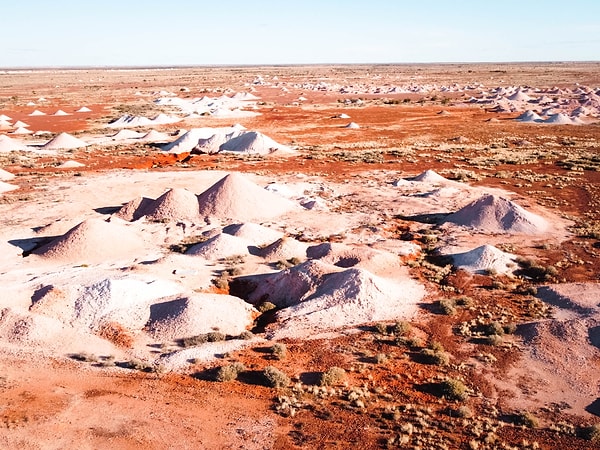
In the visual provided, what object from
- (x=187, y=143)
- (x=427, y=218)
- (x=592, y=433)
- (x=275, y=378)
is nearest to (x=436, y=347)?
(x=592, y=433)

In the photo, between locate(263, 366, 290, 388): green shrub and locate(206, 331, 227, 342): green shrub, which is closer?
locate(263, 366, 290, 388): green shrub

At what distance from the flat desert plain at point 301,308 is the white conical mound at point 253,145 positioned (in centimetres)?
592

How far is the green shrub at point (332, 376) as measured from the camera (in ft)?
40.6

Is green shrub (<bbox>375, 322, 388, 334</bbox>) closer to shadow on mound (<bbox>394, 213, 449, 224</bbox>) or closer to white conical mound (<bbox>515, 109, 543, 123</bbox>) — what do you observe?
shadow on mound (<bbox>394, 213, 449, 224</bbox>)

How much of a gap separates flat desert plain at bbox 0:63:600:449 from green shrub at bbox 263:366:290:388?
1.6 inches

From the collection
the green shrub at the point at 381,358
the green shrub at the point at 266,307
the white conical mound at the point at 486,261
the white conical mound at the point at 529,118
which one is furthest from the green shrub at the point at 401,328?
the white conical mound at the point at 529,118

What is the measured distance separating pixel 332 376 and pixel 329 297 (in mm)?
4084

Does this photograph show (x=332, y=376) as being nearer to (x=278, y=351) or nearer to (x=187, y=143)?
(x=278, y=351)

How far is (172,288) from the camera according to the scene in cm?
1702

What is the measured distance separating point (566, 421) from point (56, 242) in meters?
19.1

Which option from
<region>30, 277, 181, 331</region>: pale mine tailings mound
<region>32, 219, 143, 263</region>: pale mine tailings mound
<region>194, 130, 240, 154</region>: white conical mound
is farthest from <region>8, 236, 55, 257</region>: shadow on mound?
<region>194, 130, 240, 154</region>: white conical mound

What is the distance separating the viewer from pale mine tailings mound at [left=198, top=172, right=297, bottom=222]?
1017 inches

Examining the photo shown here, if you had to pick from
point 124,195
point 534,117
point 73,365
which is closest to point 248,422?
point 73,365

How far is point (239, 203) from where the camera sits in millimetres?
26219
